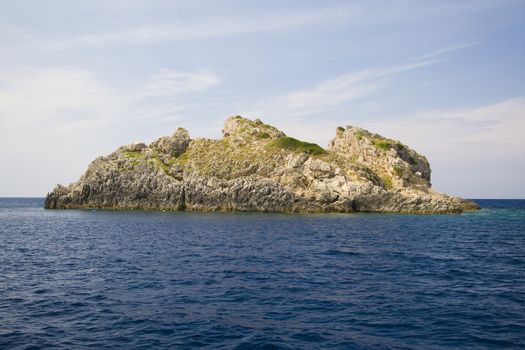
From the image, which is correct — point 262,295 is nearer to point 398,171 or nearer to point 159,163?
point 398,171

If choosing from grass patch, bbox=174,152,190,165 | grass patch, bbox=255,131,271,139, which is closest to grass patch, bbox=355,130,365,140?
grass patch, bbox=255,131,271,139

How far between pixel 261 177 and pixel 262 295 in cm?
9128

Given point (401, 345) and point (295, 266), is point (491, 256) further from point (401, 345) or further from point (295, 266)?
point (401, 345)

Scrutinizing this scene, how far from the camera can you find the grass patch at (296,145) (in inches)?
5098

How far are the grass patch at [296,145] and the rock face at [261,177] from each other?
323 mm

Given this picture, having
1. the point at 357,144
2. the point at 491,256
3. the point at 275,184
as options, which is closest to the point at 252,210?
the point at 275,184

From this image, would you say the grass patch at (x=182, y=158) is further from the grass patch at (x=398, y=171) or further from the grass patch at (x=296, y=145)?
the grass patch at (x=398, y=171)

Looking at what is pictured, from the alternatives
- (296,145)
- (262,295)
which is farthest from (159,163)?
(262,295)

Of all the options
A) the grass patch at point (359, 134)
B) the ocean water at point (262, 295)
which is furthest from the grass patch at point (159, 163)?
the ocean water at point (262, 295)

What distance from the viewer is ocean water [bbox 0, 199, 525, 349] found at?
19.5m

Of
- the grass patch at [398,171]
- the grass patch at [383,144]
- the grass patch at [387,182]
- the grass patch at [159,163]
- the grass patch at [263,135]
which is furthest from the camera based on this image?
the grass patch at [263,135]

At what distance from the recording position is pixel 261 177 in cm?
11825

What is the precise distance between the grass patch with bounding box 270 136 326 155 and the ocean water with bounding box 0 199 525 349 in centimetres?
7803

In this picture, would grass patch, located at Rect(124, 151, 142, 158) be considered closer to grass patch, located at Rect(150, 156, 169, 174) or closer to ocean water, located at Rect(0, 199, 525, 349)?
grass patch, located at Rect(150, 156, 169, 174)
